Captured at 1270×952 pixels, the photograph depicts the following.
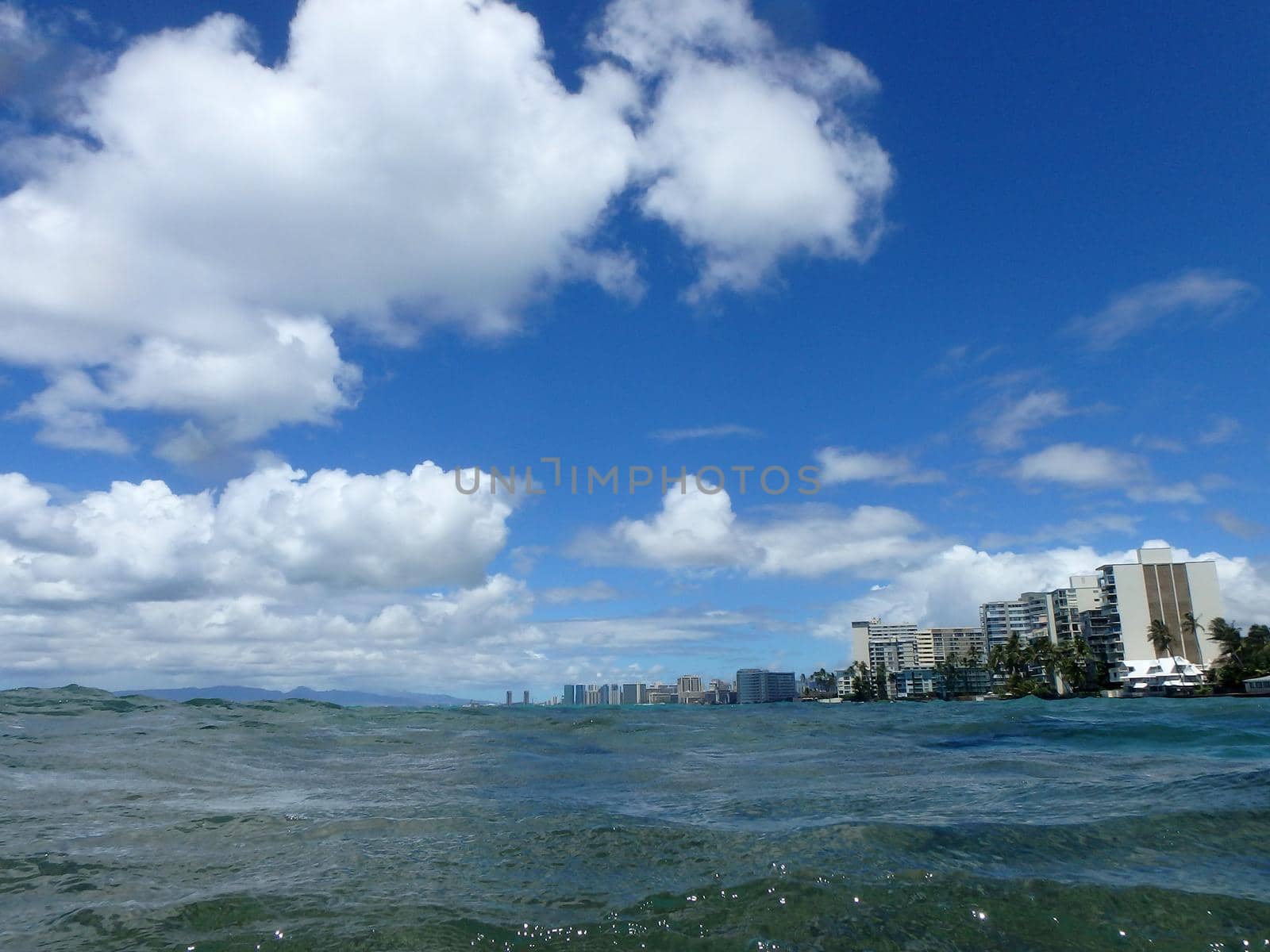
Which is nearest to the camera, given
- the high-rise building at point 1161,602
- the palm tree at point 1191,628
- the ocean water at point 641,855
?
the ocean water at point 641,855

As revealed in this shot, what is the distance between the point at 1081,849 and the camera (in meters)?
8.61

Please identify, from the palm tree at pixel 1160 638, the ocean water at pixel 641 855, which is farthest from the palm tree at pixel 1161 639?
the ocean water at pixel 641 855

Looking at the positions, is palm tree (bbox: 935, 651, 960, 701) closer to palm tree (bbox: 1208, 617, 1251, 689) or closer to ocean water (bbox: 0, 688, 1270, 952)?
palm tree (bbox: 1208, 617, 1251, 689)

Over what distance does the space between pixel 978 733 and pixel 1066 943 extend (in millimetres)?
23614

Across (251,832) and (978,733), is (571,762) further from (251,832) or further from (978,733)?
(978,733)

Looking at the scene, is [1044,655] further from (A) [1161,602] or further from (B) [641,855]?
(B) [641,855]

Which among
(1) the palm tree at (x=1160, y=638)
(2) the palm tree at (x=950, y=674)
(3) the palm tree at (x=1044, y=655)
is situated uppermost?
(1) the palm tree at (x=1160, y=638)

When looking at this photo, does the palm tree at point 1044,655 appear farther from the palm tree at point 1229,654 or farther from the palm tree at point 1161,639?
the palm tree at point 1229,654

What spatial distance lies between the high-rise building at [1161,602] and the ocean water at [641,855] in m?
148

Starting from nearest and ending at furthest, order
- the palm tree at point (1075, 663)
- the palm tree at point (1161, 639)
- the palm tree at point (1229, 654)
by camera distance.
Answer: the palm tree at point (1229, 654), the palm tree at point (1075, 663), the palm tree at point (1161, 639)

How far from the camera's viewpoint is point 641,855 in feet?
28.3

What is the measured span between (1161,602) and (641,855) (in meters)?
167

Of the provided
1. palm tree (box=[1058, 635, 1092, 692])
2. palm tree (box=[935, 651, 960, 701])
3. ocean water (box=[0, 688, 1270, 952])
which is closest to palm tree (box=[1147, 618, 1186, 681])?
palm tree (box=[1058, 635, 1092, 692])

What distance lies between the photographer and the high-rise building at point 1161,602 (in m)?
141
